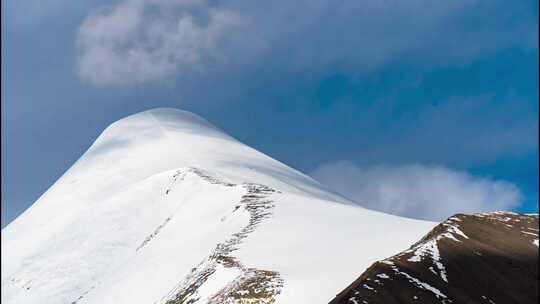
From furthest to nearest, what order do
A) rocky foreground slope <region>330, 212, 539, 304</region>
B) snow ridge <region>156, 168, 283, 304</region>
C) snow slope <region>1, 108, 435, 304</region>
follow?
snow slope <region>1, 108, 435, 304</region>
snow ridge <region>156, 168, 283, 304</region>
rocky foreground slope <region>330, 212, 539, 304</region>

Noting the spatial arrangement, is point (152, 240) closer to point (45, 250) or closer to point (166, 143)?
point (45, 250)

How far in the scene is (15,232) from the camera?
138 meters

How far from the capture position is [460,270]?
47.8 meters

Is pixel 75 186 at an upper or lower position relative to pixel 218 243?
upper

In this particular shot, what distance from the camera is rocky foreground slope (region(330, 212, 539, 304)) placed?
→ 41.7 metres

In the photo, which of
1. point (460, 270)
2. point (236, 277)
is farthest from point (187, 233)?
point (460, 270)

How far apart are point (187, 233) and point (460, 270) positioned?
153ft

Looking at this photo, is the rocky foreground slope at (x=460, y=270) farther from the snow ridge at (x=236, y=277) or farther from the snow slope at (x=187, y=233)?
the snow ridge at (x=236, y=277)

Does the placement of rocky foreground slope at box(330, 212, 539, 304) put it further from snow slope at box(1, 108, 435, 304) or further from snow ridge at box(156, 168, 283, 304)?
snow ridge at box(156, 168, 283, 304)

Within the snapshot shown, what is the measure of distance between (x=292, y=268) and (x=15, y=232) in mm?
105065

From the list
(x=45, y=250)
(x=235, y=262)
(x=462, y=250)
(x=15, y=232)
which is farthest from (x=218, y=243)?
(x=15, y=232)

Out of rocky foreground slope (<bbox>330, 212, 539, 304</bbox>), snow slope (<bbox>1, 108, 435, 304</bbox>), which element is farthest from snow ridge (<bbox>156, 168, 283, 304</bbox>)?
rocky foreground slope (<bbox>330, 212, 539, 304</bbox>)

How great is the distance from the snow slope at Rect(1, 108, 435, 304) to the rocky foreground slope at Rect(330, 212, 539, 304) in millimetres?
4480

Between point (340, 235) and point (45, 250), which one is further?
point (45, 250)
